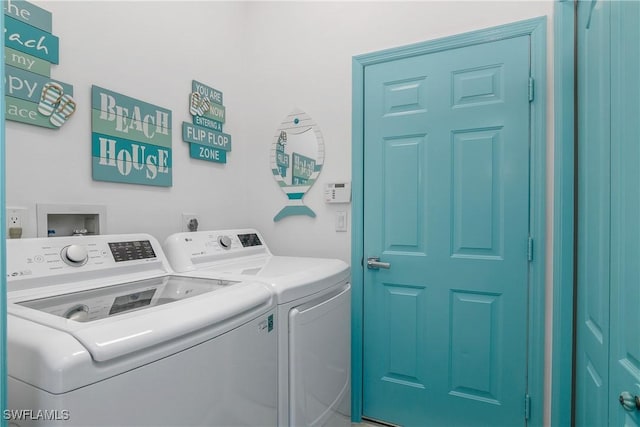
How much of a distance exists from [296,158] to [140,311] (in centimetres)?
154

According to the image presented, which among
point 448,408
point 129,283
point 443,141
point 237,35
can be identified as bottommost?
point 448,408

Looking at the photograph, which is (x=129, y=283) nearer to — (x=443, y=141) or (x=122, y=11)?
(x=122, y=11)

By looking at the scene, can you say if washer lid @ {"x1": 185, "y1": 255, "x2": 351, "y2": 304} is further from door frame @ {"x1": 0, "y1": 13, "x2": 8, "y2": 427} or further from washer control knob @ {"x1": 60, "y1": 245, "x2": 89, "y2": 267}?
door frame @ {"x1": 0, "y1": 13, "x2": 8, "y2": 427}

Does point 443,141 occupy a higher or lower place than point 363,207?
higher

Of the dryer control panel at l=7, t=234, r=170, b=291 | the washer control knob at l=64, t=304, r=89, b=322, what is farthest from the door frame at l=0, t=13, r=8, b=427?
the dryer control panel at l=7, t=234, r=170, b=291

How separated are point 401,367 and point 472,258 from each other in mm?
738

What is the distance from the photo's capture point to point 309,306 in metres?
1.47

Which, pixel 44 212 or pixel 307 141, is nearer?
pixel 44 212

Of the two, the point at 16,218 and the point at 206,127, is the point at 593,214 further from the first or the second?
the point at 16,218

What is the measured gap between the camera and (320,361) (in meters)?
1.54

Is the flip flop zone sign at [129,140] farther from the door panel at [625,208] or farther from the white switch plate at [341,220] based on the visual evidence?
the door panel at [625,208]

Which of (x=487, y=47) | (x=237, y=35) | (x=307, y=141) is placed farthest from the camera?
(x=237, y=35)

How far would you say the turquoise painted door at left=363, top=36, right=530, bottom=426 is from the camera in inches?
70.2

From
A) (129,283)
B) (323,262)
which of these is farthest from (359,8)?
(129,283)
